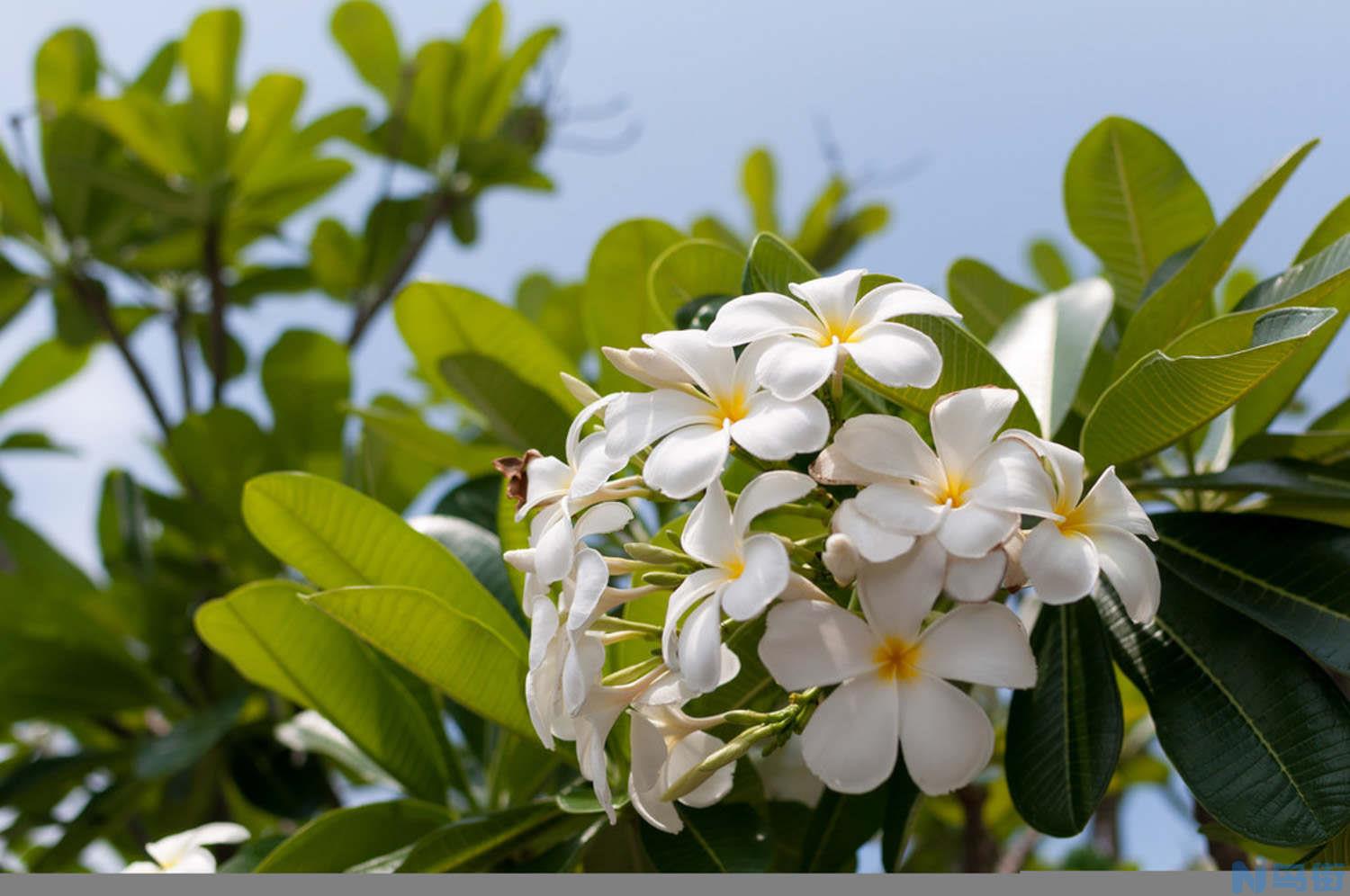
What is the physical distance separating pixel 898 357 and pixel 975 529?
0.39ft

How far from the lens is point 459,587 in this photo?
109 centimetres

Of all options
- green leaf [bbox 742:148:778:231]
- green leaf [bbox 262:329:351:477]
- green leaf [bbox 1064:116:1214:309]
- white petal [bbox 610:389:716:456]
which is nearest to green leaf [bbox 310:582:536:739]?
white petal [bbox 610:389:716:456]

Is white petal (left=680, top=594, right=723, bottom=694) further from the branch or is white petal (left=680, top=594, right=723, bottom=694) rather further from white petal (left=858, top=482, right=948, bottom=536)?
the branch

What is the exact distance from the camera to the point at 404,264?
259cm

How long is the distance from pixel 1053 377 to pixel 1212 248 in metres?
0.17

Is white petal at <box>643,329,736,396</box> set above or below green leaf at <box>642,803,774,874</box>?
above

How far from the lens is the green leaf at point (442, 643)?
0.96 meters

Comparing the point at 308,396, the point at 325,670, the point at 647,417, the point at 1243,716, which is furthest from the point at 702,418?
the point at 308,396

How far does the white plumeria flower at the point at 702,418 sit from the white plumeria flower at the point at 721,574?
20 millimetres

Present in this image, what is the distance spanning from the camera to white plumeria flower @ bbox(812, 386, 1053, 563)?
0.62 meters

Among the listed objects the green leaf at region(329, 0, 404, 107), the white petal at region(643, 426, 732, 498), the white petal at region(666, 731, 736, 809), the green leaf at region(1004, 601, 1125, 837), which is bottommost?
the green leaf at region(1004, 601, 1125, 837)

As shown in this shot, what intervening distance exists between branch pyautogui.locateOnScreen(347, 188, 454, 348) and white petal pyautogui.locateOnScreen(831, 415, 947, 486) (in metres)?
2.01

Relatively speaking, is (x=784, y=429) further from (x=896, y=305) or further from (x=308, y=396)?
(x=308, y=396)

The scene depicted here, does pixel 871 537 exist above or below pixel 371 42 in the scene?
below
